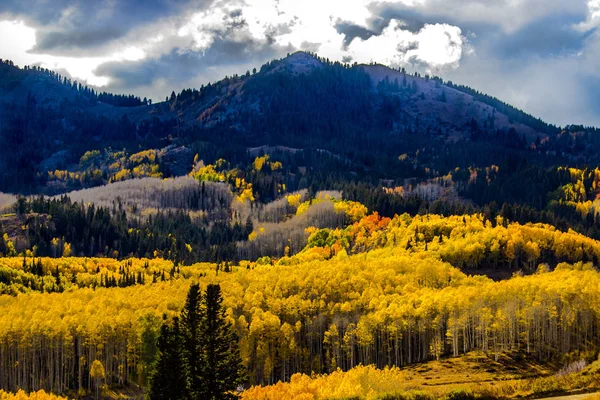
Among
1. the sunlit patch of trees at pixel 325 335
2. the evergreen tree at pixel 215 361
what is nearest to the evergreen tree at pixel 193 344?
the evergreen tree at pixel 215 361

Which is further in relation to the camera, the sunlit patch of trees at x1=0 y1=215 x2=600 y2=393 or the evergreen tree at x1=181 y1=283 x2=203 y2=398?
the sunlit patch of trees at x1=0 y1=215 x2=600 y2=393

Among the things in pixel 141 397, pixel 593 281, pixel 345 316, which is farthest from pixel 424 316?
pixel 141 397

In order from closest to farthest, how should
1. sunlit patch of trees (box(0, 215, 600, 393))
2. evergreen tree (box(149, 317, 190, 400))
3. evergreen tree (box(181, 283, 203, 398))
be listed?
evergreen tree (box(149, 317, 190, 400)), evergreen tree (box(181, 283, 203, 398)), sunlit patch of trees (box(0, 215, 600, 393))

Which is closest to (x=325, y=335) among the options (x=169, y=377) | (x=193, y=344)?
(x=193, y=344)

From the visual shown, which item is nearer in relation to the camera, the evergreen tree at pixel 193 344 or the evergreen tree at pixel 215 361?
the evergreen tree at pixel 215 361

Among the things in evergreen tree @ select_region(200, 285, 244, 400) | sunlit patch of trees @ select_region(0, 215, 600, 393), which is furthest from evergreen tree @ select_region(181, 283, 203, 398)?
sunlit patch of trees @ select_region(0, 215, 600, 393)

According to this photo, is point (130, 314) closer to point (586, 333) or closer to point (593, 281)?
point (586, 333)

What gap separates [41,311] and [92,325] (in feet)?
57.0

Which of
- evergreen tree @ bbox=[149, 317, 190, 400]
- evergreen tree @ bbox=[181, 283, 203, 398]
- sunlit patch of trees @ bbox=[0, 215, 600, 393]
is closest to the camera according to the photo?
evergreen tree @ bbox=[149, 317, 190, 400]

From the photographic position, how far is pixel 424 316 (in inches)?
7328

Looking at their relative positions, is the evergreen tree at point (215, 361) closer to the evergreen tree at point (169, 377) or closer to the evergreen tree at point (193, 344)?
the evergreen tree at point (193, 344)

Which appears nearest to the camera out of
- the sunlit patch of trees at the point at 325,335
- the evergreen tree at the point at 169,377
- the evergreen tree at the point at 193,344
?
the evergreen tree at the point at 169,377

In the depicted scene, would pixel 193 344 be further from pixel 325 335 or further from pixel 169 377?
pixel 325 335

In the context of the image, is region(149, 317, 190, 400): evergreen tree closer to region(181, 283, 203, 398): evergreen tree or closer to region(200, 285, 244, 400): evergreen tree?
region(181, 283, 203, 398): evergreen tree
